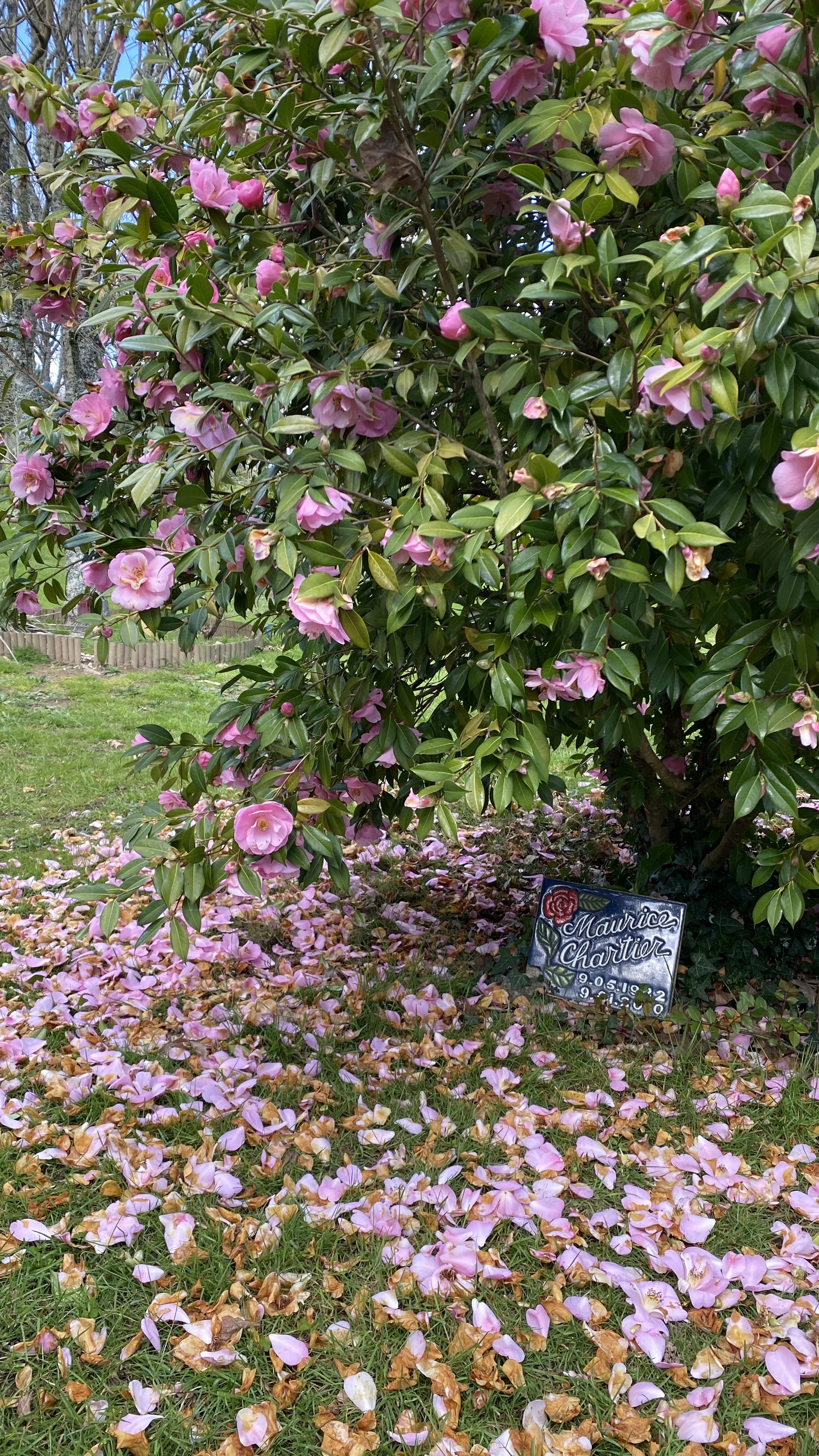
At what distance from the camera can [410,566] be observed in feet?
5.14

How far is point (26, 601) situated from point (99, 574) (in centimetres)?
30

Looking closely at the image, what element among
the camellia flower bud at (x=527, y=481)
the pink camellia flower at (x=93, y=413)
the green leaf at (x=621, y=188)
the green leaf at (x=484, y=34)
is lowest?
the camellia flower bud at (x=527, y=481)

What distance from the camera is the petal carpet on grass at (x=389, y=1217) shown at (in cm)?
143

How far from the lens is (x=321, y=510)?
4.59ft

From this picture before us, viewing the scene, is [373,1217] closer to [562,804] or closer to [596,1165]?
[596,1165]

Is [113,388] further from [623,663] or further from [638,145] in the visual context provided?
[623,663]

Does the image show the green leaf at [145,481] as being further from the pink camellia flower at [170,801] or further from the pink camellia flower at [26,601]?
the pink camellia flower at [26,601]

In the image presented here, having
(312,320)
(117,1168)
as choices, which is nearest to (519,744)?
(312,320)

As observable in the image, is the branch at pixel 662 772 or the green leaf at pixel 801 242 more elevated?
the green leaf at pixel 801 242

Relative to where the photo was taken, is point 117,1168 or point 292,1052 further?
point 292,1052

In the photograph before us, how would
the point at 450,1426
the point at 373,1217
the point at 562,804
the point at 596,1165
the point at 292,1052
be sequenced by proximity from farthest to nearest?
the point at 562,804, the point at 292,1052, the point at 596,1165, the point at 373,1217, the point at 450,1426

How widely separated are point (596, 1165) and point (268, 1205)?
2.18 ft

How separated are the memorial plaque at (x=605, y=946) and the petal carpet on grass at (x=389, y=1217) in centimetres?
9

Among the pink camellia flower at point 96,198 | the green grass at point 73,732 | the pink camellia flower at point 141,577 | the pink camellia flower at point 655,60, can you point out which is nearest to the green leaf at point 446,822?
the pink camellia flower at point 141,577
